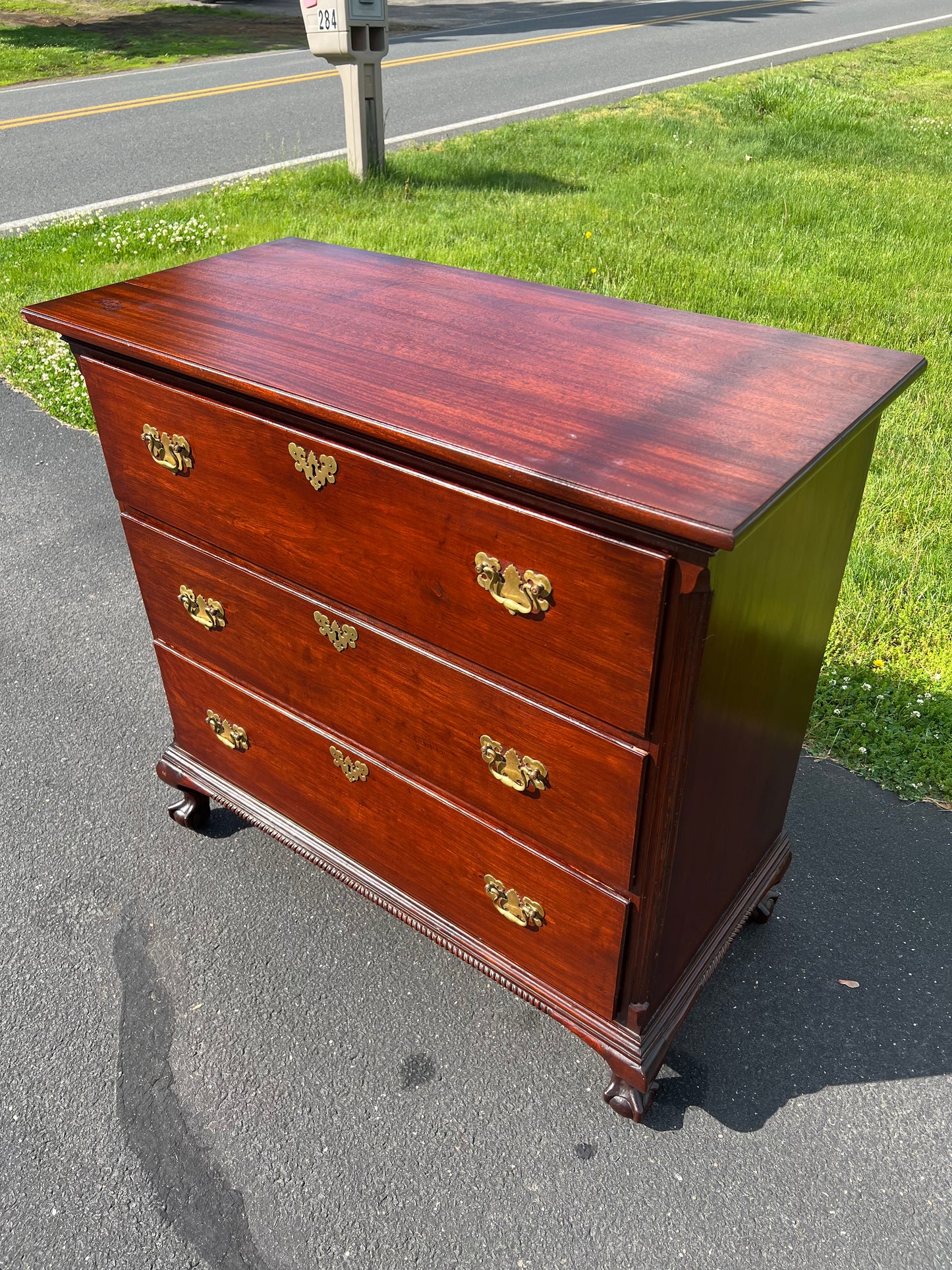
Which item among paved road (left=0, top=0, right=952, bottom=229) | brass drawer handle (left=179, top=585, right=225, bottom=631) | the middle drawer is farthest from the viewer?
paved road (left=0, top=0, right=952, bottom=229)

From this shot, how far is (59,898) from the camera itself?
2.45 meters

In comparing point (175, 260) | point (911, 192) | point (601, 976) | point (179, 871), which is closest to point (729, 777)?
point (601, 976)

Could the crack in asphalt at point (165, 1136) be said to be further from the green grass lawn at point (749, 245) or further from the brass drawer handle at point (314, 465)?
the green grass lawn at point (749, 245)

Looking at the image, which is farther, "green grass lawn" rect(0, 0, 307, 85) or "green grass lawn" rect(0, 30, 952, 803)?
"green grass lawn" rect(0, 0, 307, 85)

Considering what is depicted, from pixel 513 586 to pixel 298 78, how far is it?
40.6 ft

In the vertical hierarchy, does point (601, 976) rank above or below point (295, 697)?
below

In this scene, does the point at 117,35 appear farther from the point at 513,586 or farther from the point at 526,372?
the point at 513,586

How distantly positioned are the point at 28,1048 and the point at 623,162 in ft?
26.8

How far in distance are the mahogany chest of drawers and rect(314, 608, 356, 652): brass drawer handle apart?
12 millimetres

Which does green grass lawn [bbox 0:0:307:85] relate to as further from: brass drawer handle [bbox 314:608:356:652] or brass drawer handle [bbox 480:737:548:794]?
brass drawer handle [bbox 480:737:548:794]

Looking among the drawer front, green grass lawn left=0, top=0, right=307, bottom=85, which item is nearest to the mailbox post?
the drawer front

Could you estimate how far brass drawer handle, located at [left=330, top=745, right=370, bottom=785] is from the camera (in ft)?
6.66

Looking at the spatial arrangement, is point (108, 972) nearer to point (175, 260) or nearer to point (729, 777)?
point (729, 777)

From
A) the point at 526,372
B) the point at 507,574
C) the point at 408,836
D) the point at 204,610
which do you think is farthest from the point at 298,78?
the point at 507,574
